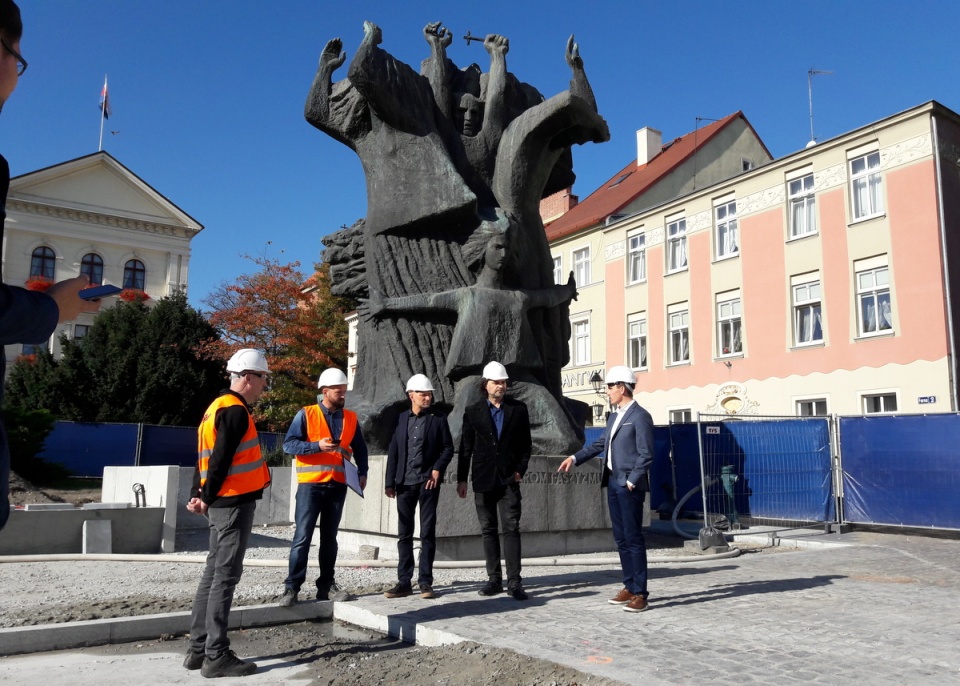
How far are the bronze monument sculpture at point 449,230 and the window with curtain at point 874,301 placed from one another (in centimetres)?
1583

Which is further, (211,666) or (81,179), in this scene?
(81,179)

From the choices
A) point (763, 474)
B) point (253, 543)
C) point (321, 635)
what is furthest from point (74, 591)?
point (763, 474)

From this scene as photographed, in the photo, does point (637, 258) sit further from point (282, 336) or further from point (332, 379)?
point (332, 379)

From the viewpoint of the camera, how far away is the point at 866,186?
24234mm

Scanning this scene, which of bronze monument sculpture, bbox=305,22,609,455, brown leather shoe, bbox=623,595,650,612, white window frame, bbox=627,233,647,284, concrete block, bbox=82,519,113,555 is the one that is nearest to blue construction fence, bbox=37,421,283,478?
white window frame, bbox=627,233,647,284

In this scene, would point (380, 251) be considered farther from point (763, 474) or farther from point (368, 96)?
point (763, 474)

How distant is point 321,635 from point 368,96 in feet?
21.4

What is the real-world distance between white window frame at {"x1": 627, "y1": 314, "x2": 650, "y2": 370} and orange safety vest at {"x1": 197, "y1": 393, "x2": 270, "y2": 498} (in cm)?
2774

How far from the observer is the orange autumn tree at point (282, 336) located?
2938cm

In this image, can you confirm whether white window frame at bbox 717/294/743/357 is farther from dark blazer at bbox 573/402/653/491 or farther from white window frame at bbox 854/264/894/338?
dark blazer at bbox 573/402/653/491

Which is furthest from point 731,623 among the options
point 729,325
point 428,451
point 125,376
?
point 125,376

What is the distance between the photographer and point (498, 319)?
960 centimetres

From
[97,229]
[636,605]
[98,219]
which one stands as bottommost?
[636,605]

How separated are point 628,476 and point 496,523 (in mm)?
1141
